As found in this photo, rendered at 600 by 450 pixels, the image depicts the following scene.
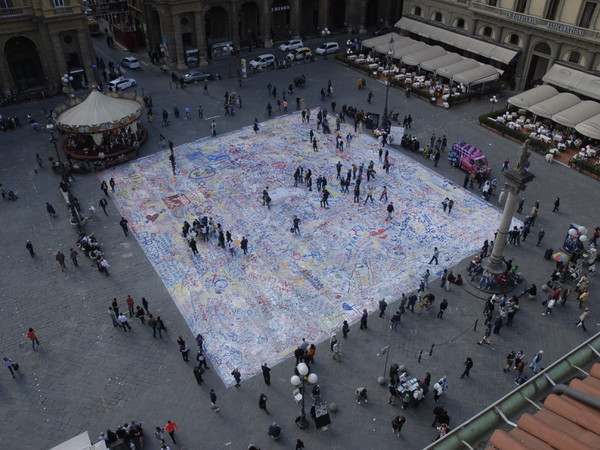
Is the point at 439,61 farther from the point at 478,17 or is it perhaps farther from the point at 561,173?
the point at 561,173

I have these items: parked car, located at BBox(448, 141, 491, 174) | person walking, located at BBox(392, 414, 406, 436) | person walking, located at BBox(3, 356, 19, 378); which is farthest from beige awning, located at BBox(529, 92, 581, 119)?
person walking, located at BBox(3, 356, 19, 378)

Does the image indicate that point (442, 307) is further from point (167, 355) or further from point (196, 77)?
point (196, 77)

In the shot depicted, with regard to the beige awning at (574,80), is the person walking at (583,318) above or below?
below

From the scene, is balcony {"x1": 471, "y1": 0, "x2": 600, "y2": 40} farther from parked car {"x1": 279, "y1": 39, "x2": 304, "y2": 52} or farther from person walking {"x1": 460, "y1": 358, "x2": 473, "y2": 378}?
person walking {"x1": 460, "y1": 358, "x2": 473, "y2": 378}

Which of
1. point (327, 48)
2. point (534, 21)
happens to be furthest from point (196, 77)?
point (534, 21)

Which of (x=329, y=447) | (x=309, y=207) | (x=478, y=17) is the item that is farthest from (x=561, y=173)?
(x=329, y=447)

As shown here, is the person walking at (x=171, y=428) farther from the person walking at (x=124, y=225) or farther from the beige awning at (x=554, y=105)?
the beige awning at (x=554, y=105)

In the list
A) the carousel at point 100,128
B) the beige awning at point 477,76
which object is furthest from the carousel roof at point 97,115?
the beige awning at point 477,76
